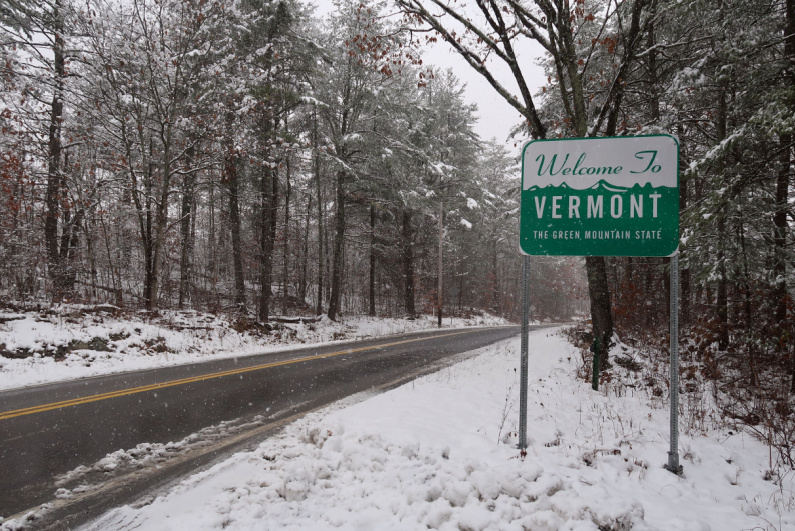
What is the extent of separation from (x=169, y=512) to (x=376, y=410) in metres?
2.95

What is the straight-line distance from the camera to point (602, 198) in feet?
14.1

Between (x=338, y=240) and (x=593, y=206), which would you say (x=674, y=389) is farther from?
(x=338, y=240)

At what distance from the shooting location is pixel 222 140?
1362 cm

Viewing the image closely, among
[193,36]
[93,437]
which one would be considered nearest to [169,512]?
[93,437]

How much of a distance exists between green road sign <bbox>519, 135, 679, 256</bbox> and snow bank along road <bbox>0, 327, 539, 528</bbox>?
14.2ft

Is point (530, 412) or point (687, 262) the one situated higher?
point (687, 262)

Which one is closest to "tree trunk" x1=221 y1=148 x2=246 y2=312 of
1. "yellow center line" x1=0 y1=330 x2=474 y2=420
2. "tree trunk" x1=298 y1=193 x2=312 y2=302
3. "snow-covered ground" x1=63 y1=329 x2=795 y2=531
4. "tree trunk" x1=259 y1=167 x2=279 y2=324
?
"tree trunk" x1=259 y1=167 x2=279 y2=324

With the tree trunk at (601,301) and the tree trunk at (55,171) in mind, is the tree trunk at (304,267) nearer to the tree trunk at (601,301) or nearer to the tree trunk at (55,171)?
the tree trunk at (55,171)

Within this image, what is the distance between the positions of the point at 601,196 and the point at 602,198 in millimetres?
24

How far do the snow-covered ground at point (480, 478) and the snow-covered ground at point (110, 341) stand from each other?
676 cm

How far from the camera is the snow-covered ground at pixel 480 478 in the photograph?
3121 millimetres

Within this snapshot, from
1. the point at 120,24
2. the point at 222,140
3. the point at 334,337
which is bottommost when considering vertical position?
the point at 334,337

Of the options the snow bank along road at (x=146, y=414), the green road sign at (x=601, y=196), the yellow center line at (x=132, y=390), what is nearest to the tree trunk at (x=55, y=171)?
the snow bank along road at (x=146, y=414)

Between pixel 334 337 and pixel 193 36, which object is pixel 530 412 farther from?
pixel 193 36
